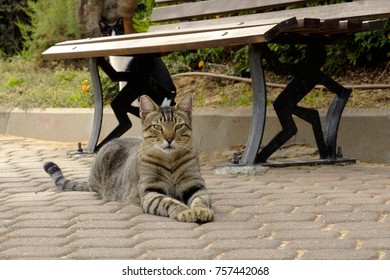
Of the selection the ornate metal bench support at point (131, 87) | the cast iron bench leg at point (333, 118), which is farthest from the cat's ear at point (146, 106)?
the ornate metal bench support at point (131, 87)

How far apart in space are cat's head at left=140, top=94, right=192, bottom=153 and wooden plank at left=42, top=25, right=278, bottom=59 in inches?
32.9

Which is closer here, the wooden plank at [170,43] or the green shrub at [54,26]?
the wooden plank at [170,43]

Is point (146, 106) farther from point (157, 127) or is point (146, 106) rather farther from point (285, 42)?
point (285, 42)

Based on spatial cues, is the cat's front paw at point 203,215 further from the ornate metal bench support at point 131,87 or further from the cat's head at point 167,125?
the ornate metal bench support at point 131,87

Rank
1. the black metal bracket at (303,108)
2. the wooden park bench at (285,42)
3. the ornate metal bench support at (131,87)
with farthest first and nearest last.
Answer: the ornate metal bench support at (131,87)
the black metal bracket at (303,108)
the wooden park bench at (285,42)

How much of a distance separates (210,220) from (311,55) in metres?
2.51

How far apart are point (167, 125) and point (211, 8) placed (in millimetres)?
3368

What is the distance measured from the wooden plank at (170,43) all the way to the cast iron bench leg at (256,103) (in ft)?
0.96

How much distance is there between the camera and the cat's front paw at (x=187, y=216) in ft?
15.4

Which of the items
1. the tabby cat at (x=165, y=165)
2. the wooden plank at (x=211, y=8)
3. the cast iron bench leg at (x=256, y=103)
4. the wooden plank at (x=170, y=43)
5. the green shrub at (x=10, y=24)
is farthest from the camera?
the green shrub at (x=10, y=24)

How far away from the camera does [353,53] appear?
8461 mm

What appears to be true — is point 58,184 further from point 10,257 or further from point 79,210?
point 10,257

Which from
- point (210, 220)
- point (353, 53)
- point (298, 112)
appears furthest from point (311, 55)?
point (210, 220)

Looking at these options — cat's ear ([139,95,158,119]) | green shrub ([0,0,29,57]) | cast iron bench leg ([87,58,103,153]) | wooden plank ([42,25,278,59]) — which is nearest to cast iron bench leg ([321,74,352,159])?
wooden plank ([42,25,278,59])
